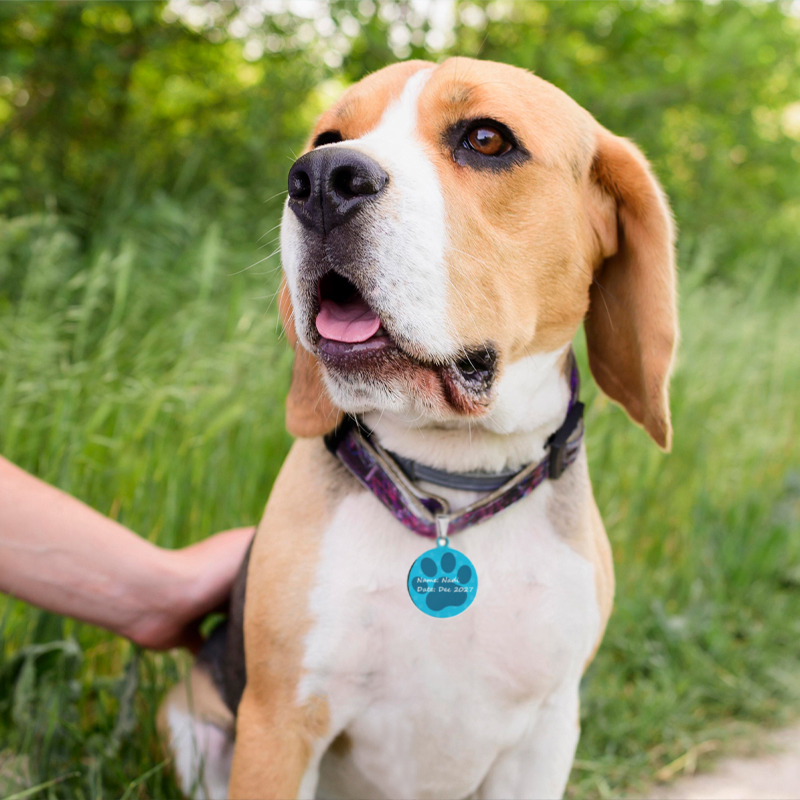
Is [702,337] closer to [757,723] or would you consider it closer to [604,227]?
[757,723]

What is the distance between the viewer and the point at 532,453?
1.87 m

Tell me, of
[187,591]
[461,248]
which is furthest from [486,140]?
[187,591]

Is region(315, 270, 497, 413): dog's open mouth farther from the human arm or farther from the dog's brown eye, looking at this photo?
the human arm

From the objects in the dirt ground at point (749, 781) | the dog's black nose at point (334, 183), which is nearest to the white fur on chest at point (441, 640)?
the dog's black nose at point (334, 183)

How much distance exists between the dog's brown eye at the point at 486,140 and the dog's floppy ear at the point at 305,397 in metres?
0.52

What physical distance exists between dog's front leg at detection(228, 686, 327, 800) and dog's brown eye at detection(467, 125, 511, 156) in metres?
1.22

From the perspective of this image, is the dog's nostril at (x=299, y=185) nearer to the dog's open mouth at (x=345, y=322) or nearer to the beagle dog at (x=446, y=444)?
the beagle dog at (x=446, y=444)

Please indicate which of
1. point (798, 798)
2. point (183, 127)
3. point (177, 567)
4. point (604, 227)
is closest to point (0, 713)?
point (177, 567)

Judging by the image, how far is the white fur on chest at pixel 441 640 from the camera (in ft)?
5.59

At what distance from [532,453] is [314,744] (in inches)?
31.5

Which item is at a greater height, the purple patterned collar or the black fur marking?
the purple patterned collar

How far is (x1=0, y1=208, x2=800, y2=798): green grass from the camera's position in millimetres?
2348

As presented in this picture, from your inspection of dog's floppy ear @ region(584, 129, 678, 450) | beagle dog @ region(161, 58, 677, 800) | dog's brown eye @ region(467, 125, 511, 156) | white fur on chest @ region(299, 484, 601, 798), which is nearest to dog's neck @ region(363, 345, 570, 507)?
beagle dog @ region(161, 58, 677, 800)

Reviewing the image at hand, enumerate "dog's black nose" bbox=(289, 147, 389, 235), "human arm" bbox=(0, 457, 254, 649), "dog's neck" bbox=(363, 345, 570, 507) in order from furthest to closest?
"human arm" bbox=(0, 457, 254, 649) < "dog's neck" bbox=(363, 345, 570, 507) < "dog's black nose" bbox=(289, 147, 389, 235)
